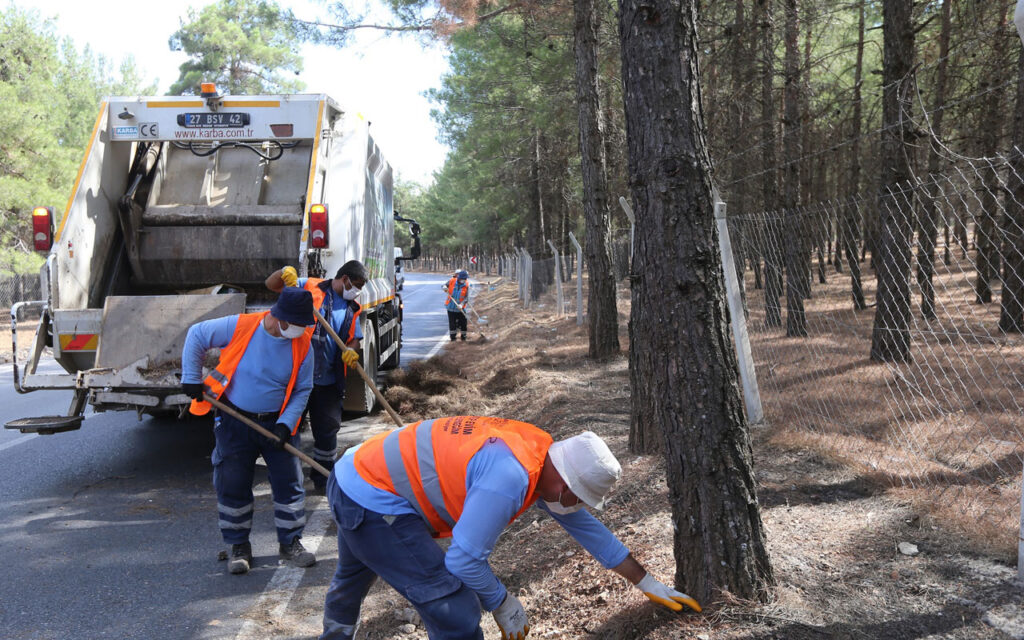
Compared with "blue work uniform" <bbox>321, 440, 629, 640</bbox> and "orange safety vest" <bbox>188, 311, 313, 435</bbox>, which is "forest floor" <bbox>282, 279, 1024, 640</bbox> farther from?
"orange safety vest" <bbox>188, 311, 313, 435</bbox>

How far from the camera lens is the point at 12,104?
64.8 feet

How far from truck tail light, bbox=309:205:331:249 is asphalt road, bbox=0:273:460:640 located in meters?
1.89

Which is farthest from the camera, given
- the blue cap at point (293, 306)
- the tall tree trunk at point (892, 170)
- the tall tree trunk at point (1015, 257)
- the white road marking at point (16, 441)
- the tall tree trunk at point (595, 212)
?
the tall tree trunk at point (1015, 257)

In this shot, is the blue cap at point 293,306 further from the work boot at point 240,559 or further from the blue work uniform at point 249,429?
the work boot at point 240,559

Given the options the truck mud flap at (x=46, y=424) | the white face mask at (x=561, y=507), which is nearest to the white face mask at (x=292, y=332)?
the white face mask at (x=561, y=507)

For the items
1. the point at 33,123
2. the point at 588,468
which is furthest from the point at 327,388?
the point at 33,123

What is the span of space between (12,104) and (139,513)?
61.0ft

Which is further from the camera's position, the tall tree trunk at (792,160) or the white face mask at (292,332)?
the tall tree trunk at (792,160)

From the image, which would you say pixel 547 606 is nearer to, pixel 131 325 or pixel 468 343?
pixel 131 325

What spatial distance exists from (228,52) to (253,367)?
3235 centimetres

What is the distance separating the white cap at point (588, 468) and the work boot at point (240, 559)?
264 centimetres

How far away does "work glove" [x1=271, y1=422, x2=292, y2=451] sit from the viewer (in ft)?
15.1

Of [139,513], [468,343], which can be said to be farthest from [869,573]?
[468,343]

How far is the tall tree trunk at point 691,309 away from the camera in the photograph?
3119mm
